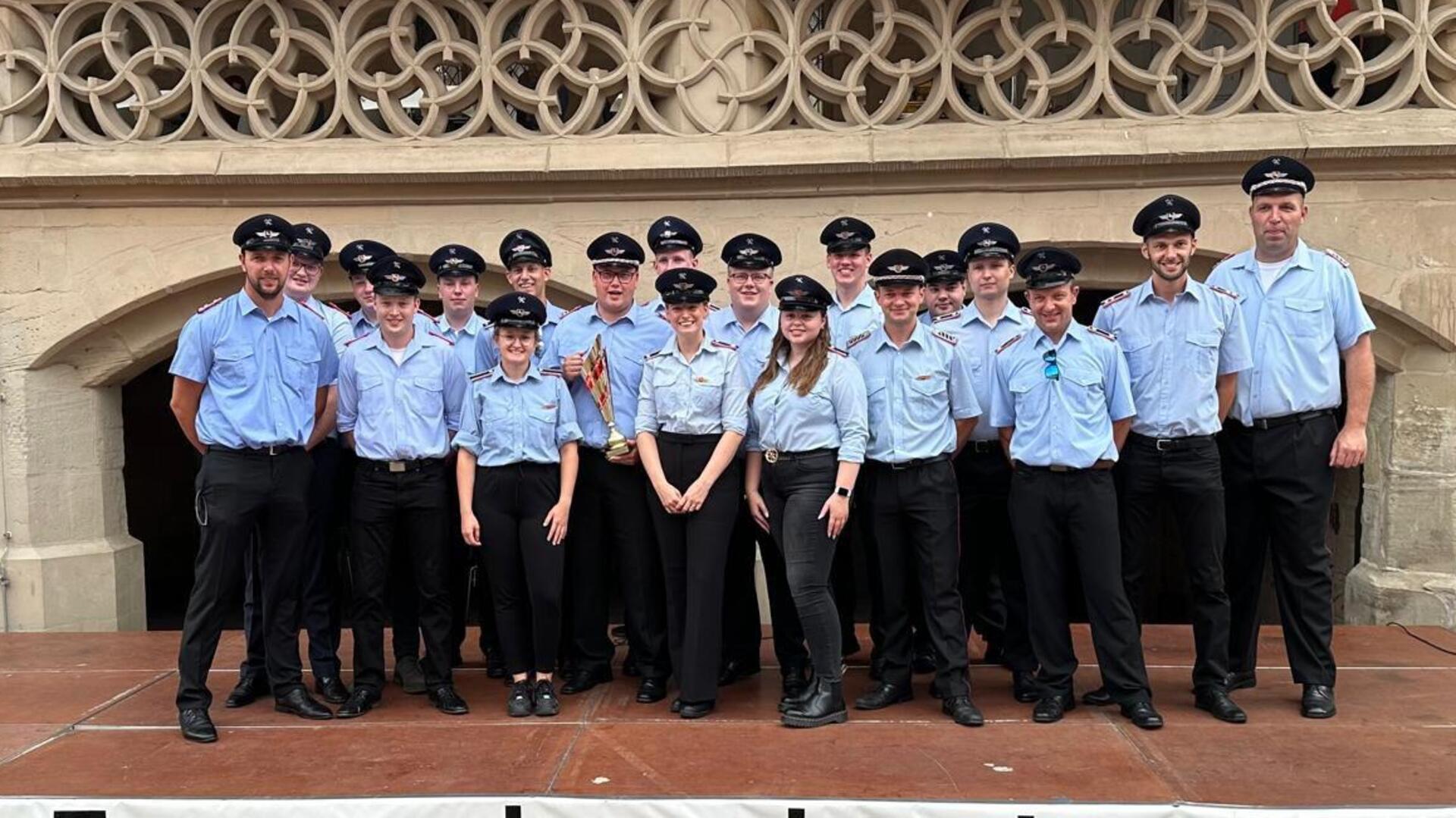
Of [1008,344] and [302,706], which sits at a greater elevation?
[1008,344]

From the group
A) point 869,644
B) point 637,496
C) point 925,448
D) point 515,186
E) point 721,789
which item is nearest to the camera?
point 721,789

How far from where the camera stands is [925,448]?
16.0 feet

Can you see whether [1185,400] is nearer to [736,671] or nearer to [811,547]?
[811,547]

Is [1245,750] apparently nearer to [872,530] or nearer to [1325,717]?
[1325,717]

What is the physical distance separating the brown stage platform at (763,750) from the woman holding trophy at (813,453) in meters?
0.32

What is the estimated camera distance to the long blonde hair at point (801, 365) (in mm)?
4793

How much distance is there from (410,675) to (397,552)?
2.06 ft

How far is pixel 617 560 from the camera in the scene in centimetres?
553

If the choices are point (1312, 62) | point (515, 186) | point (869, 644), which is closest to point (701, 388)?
point (869, 644)

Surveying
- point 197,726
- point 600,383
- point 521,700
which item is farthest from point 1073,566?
point 197,726

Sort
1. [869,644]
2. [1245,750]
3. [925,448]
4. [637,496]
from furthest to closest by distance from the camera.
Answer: [869,644] < [637,496] < [925,448] < [1245,750]

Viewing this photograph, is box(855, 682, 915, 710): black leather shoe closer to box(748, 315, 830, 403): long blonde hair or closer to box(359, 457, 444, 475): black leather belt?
box(748, 315, 830, 403): long blonde hair

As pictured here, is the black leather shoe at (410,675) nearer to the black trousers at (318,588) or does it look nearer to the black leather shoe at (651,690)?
the black trousers at (318,588)

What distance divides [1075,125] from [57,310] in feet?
18.6
